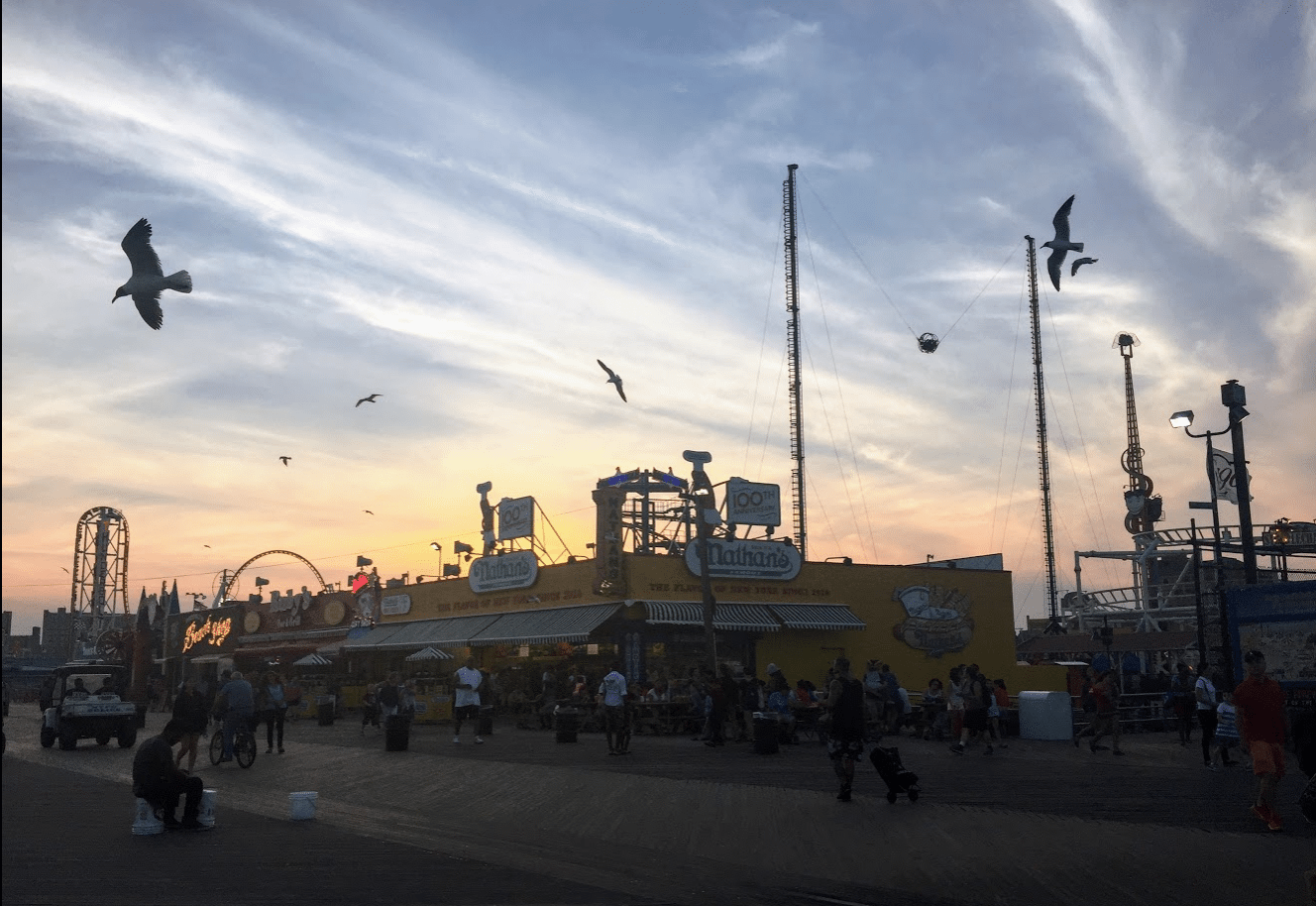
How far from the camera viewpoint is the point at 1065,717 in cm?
2591

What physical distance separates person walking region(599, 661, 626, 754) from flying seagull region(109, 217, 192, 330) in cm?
1178

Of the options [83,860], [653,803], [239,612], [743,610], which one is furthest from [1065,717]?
[239,612]

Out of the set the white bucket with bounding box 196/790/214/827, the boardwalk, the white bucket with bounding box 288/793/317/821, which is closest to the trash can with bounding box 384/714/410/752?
the boardwalk

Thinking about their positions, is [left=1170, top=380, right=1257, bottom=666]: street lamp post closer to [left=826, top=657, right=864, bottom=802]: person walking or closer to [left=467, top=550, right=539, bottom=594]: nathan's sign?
[left=826, top=657, right=864, bottom=802]: person walking

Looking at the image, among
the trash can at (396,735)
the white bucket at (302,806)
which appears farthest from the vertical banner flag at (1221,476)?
the white bucket at (302,806)

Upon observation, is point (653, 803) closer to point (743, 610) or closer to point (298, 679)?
point (743, 610)

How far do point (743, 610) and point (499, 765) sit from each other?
1674 centimetres

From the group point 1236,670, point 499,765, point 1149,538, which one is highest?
point 1149,538

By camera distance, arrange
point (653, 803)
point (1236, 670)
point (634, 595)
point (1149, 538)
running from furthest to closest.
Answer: point (1149, 538) < point (634, 595) < point (1236, 670) < point (653, 803)

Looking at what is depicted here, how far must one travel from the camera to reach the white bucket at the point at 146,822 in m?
12.2

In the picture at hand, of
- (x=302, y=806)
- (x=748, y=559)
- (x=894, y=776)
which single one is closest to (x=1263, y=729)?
(x=894, y=776)

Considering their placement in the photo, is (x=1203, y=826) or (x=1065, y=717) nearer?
(x=1203, y=826)

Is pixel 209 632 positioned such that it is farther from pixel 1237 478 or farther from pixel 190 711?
pixel 1237 478

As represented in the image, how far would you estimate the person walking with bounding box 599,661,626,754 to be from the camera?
22375mm
